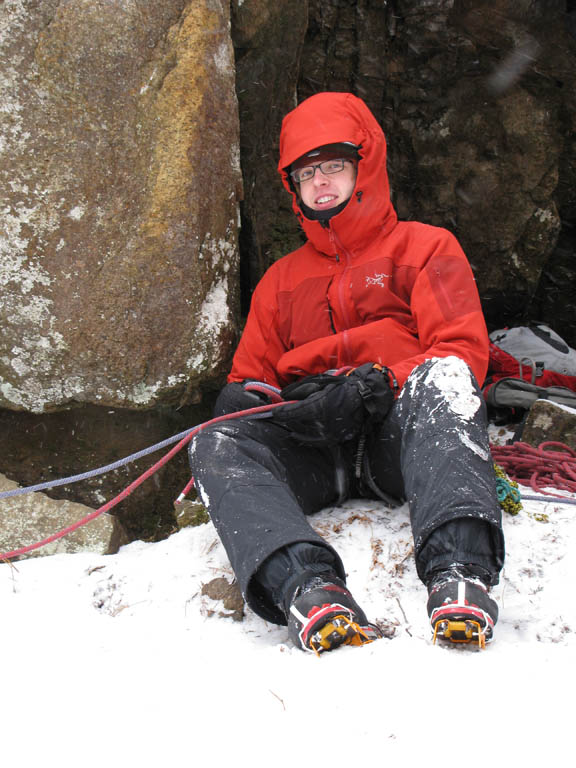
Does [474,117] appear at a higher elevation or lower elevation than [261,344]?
higher

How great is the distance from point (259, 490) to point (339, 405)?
468 millimetres

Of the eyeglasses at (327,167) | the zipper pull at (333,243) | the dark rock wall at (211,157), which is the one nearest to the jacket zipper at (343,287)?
the zipper pull at (333,243)

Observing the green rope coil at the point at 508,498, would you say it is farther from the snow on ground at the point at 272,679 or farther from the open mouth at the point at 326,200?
the open mouth at the point at 326,200

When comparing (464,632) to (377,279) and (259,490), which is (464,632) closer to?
(259,490)

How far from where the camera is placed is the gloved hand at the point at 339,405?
2.25 meters

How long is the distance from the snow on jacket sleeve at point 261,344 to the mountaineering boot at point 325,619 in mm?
1464

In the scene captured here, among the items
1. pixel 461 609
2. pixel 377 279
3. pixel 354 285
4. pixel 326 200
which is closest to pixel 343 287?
pixel 354 285

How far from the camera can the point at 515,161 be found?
4566 millimetres

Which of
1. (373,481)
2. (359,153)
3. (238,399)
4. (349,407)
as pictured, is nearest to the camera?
(349,407)

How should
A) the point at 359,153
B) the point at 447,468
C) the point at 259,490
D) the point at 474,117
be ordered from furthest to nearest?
the point at 474,117, the point at 359,153, the point at 259,490, the point at 447,468

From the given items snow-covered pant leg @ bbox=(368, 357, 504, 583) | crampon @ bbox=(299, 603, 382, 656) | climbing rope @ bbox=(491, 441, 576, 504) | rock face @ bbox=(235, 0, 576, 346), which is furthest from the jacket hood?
crampon @ bbox=(299, 603, 382, 656)

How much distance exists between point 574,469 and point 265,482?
1.73 meters

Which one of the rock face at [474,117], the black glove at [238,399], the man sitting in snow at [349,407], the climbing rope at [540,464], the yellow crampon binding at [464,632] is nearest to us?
the yellow crampon binding at [464,632]

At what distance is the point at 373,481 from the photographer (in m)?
2.54
